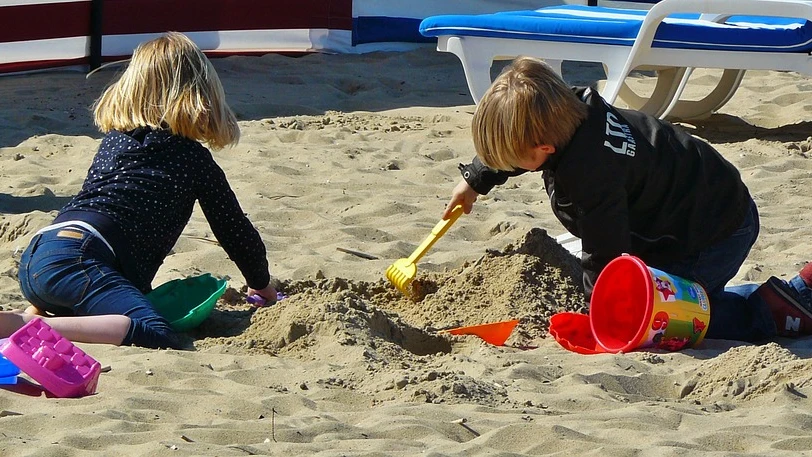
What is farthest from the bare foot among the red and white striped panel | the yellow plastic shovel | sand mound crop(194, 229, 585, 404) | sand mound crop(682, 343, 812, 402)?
the red and white striped panel

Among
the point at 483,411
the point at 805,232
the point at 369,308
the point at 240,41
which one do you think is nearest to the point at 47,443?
the point at 483,411

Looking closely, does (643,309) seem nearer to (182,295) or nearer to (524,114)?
(524,114)

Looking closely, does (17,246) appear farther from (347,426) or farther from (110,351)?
(347,426)

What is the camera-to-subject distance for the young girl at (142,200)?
2.88 m

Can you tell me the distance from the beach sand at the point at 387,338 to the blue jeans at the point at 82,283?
13 centimetres

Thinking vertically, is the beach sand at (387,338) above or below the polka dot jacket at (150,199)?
below

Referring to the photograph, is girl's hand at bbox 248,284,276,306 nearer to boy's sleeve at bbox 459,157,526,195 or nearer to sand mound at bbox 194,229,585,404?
sand mound at bbox 194,229,585,404

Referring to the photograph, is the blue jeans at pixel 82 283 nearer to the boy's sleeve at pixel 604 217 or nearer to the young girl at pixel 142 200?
the young girl at pixel 142 200

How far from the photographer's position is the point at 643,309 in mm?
3139

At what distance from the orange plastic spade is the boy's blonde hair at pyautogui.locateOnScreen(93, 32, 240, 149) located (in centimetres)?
81

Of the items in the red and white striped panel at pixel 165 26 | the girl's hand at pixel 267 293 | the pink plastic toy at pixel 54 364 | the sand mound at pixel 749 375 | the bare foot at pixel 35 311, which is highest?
the pink plastic toy at pixel 54 364

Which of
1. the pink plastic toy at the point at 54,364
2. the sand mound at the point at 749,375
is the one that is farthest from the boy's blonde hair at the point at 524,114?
the pink plastic toy at the point at 54,364

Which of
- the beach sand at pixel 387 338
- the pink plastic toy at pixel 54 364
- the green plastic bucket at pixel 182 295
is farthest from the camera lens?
the green plastic bucket at pixel 182 295

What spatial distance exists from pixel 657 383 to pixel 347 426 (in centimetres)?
83
